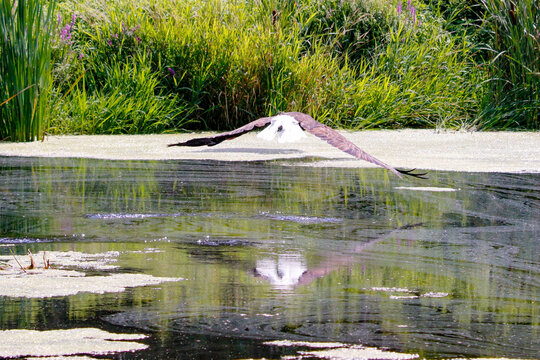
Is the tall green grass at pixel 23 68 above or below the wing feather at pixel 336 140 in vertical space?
above

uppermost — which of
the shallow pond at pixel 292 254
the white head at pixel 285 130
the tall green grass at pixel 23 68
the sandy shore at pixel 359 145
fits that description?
the tall green grass at pixel 23 68

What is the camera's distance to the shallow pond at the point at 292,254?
2354 mm

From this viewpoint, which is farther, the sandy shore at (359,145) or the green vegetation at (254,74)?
the green vegetation at (254,74)

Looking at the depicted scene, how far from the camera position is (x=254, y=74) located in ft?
33.9

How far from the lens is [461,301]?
8.84 feet

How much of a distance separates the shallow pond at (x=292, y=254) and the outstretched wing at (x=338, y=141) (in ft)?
0.55

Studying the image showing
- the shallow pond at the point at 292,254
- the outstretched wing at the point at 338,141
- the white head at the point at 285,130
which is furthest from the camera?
the white head at the point at 285,130

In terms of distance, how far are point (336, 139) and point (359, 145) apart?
296 cm

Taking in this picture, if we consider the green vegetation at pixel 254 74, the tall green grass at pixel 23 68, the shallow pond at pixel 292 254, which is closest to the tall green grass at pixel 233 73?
the green vegetation at pixel 254 74

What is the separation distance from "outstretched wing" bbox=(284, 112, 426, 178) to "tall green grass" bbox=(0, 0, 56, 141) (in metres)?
2.97

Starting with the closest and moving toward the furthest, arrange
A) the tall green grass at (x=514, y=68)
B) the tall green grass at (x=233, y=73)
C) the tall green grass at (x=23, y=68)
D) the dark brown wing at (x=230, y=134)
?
the dark brown wing at (x=230, y=134) → the tall green grass at (x=23, y=68) → the tall green grass at (x=233, y=73) → the tall green grass at (x=514, y=68)

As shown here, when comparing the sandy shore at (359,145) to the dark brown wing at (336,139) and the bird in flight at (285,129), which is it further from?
the dark brown wing at (336,139)

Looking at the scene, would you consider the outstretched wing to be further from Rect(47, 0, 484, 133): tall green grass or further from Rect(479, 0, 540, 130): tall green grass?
Rect(479, 0, 540, 130): tall green grass

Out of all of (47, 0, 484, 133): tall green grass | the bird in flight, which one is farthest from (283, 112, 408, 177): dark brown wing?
(47, 0, 484, 133): tall green grass
